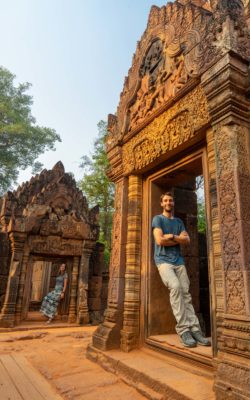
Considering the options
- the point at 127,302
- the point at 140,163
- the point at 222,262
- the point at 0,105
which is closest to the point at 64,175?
the point at 140,163

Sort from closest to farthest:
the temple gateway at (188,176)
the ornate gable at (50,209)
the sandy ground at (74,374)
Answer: the temple gateway at (188,176)
the sandy ground at (74,374)
the ornate gable at (50,209)

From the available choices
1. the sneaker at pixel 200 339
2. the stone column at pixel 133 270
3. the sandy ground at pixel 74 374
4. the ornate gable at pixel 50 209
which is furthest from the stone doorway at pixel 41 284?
the sneaker at pixel 200 339

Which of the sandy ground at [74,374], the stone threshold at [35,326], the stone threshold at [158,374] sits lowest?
the stone threshold at [35,326]

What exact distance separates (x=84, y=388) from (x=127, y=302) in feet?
4.47

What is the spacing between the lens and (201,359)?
2711 mm

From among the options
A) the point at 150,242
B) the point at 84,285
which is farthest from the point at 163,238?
the point at 84,285

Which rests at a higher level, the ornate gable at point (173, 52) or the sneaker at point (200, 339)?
the ornate gable at point (173, 52)

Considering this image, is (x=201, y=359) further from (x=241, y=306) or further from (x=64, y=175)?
(x=64, y=175)

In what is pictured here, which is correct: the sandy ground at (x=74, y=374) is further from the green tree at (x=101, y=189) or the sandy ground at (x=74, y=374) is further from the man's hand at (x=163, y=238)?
the green tree at (x=101, y=189)

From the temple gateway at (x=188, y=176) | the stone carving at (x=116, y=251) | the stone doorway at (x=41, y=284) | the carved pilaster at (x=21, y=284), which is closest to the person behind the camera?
the temple gateway at (x=188, y=176)

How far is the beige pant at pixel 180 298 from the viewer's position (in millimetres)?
3154

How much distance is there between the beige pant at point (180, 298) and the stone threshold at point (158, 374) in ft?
1.33

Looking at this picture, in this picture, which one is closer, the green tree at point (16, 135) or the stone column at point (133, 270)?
the stone column at point (133, 270)

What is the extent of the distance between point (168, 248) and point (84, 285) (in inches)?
246
